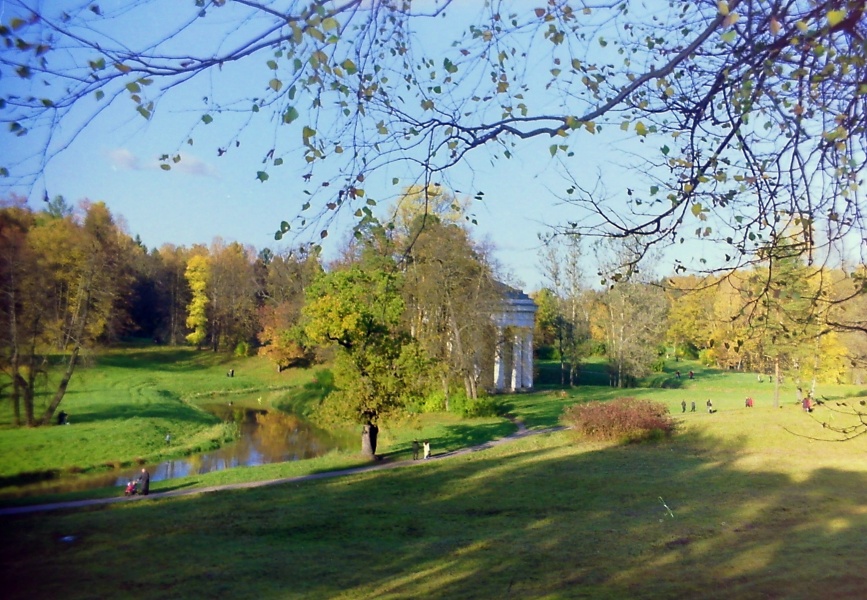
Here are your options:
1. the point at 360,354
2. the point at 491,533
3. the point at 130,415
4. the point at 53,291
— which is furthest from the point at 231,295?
the point at 491,533

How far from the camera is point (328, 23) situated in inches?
164

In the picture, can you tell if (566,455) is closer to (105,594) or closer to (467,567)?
(467,567)

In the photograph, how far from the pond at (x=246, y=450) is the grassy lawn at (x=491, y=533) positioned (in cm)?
221

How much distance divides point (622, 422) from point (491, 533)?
44.7 feet

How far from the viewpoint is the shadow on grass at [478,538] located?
382 inches

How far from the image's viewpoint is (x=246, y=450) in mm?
25016

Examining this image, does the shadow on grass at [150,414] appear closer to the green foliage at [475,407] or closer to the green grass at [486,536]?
the green grass at [486,536]

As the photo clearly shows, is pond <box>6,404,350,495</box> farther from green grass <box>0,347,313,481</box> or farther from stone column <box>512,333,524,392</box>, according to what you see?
stone column <box>512,333,524,392</box>

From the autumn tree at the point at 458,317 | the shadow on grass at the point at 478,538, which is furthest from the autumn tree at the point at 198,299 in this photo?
the shadow on grass at the point at 478,538

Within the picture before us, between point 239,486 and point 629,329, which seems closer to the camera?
point 239,486

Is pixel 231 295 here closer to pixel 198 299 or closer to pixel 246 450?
pixel 198 299

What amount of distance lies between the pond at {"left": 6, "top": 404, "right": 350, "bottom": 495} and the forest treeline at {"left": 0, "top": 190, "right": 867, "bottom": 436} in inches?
100

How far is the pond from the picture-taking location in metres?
19.5

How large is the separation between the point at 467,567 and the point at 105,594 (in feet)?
16.3
